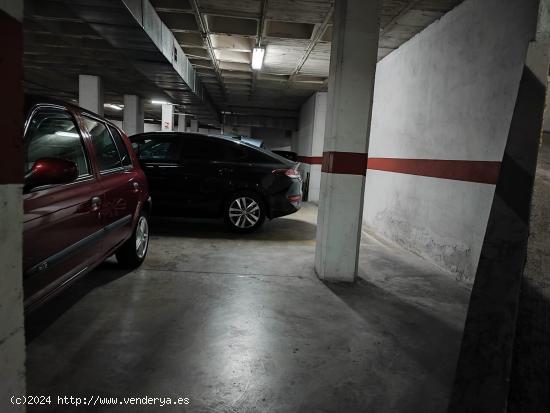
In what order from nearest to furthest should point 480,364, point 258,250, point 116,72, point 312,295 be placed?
point 480,364 < point 312,295 < point 258,250 < point 116,72

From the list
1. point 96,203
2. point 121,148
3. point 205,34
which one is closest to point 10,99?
point 96,203

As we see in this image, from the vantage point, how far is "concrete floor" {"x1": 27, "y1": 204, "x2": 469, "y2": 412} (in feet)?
7.15

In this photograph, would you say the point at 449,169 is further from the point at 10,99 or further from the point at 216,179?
the point at 10,99

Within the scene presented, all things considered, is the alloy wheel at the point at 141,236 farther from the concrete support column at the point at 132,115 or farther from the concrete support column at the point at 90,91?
the concrete support column at the point at 132,115

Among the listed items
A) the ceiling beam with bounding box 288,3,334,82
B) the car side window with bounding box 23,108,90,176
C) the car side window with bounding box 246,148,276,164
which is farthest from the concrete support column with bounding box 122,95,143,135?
the car side window with bounding box 23,108,90,176

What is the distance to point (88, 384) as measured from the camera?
2.16 metres

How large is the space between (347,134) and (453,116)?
→ 1714mm

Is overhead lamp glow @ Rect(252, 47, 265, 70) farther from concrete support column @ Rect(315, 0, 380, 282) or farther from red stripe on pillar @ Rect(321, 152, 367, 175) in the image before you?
red stripe on pillar @ Rect(321, 152, 367, 175)

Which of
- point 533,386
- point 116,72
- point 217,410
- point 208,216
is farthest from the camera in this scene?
point 116,72

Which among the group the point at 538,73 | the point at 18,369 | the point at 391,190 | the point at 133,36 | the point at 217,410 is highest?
the point at 133,36

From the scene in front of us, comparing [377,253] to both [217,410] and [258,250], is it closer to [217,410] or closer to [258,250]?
[258,250]

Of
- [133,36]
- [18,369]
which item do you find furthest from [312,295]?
[133,36]

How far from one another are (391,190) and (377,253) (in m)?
1.45

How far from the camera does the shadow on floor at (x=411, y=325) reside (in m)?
2.63
